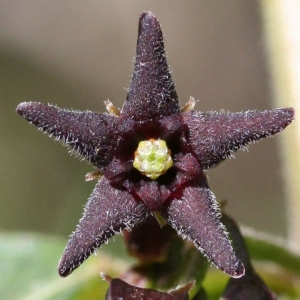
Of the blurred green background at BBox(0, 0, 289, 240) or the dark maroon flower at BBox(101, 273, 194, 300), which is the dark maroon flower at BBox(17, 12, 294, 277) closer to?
the dark maroon flower at BBox(101, 273, 194, 300)

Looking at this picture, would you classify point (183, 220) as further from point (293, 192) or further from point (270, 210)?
point (270, 210)

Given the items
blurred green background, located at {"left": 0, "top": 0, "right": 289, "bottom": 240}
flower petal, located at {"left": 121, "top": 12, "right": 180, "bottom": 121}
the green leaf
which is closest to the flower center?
flower petal, located at {"left": 121, "top": 12, "right": 180, "bottom": 121}

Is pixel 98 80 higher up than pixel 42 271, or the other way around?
pixel 42 271

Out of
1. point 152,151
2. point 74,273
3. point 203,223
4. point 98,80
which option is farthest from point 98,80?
point 203,223

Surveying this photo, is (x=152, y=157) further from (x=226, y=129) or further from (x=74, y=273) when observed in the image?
(x=74, y=273)

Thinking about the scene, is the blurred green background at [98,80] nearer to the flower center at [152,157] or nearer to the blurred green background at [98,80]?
the blurred green background at [98,80]

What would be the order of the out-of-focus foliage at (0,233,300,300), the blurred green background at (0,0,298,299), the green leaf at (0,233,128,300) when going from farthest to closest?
the blurred green background at (0,0,298,299), the green leaf at (0,233,128,300), the out-of-focus foliage at (0,233,300,300)

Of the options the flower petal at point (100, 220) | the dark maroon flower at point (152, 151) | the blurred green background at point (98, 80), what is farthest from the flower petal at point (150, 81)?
the blurred green background at point (98, 80)
